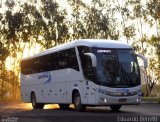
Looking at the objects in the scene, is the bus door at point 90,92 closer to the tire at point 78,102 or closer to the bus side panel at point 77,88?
the bus side panel at point 77,88

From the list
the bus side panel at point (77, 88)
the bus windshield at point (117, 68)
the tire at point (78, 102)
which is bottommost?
the tire at point (78, 102)

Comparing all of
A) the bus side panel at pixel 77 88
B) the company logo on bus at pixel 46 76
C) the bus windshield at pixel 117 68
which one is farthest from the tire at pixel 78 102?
the company logo on bus at pixel 46 76

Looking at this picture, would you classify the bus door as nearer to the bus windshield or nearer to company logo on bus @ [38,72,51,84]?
the bus windshield

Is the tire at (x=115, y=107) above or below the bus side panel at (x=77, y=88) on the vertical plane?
below

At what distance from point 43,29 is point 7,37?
15.3ft

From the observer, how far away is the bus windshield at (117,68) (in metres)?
22.7

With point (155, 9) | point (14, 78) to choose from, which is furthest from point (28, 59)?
point (14, 78)

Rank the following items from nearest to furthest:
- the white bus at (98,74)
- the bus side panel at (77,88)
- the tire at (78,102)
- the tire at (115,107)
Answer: the white bus at (98,74) → the bus side panel at (77,88) → the tire at (78,102) → the tire at (115,107)

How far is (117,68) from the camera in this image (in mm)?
22922

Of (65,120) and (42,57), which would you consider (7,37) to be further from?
(65,120)

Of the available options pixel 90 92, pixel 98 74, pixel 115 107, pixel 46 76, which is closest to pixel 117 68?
pixel 98 74

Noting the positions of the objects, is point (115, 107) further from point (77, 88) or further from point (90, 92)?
point (90, 92)

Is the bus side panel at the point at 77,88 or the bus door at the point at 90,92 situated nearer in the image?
the bus door at the point at 90,92

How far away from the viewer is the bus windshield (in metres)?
22.7
